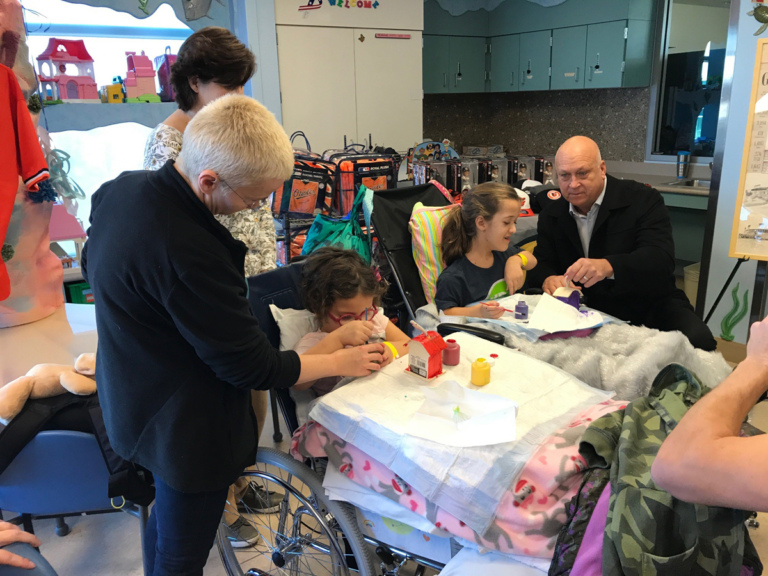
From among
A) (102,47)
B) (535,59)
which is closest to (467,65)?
(535,59)

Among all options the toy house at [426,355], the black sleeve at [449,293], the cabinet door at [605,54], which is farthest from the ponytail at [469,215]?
the cabinet door at [605,54]

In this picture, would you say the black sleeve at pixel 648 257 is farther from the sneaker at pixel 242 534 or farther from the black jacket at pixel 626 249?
the sneaker at pixel 242 534

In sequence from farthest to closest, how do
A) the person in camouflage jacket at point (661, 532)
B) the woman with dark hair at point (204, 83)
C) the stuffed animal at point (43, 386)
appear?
1. the woman with dark hair at point (204, 83)
2. the stuffed animal at point (43, 386)
3. the person in camouflage jacket at point (661, 532)

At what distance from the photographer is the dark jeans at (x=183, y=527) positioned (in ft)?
4.22

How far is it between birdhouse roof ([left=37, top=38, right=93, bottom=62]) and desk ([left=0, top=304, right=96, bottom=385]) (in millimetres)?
1987

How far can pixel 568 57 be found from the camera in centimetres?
485

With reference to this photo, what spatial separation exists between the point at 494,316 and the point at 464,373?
59 centimetres

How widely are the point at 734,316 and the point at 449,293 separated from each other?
6.19 ft

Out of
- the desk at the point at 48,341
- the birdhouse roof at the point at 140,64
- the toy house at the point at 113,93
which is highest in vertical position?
the birdhouse roof at the point at 140,64

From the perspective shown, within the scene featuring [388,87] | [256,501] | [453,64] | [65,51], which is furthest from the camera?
[453,64]

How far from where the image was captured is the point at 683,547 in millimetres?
1048

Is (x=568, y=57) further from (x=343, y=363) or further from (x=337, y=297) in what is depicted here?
(x=343, y=363)

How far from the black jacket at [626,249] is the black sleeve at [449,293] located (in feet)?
1.40

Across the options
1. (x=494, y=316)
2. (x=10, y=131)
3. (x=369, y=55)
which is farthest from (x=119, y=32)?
(x=494, y=316)
